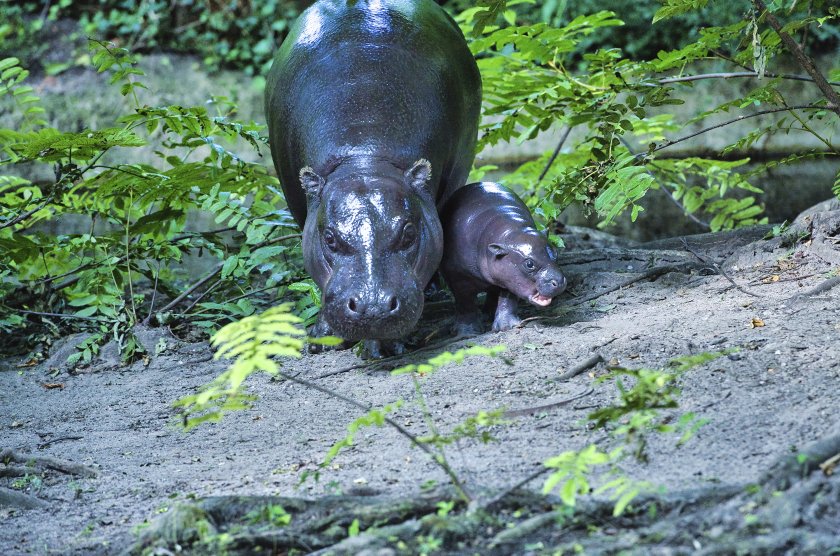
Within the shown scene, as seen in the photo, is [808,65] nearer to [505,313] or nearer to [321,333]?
[505,313]

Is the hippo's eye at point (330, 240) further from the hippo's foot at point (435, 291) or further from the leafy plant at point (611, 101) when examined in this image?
the hippo's foot at point (435, 291)

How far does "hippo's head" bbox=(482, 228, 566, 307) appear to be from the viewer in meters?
5.03

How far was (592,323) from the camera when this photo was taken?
495cm

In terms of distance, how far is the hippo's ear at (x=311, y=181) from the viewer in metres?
5.15

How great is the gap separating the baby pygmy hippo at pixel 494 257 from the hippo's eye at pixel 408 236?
0.47 m

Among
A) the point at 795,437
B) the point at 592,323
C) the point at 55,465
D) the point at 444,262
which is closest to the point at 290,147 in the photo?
the point at 444,262

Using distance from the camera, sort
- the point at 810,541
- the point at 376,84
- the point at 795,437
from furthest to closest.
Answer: the point at 376,84 → the point at 795,437 → the point at 810,541

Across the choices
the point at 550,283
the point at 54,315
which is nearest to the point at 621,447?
the point at 550,283

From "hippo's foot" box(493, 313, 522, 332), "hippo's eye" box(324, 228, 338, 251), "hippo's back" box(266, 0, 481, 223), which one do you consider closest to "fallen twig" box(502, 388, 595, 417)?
"hippo's foot" box(493, 313, 522, 332)

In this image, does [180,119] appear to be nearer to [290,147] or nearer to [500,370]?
[290,147]

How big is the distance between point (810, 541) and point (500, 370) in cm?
223

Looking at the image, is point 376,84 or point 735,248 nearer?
point 376,84

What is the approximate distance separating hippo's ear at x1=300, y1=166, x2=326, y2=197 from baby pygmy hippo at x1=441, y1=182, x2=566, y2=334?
2.60 feet

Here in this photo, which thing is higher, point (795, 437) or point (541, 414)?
point (795, 437)
